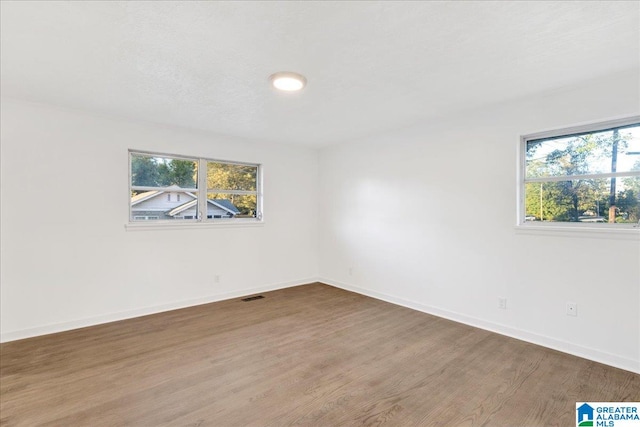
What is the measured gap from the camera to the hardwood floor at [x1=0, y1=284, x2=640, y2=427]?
192 centimetres

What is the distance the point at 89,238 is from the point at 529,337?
4.77 metres

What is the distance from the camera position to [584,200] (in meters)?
2.75

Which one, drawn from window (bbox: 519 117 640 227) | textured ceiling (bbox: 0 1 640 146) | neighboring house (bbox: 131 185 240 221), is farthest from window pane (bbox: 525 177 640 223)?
neighboring house (bbox: 131 185 240 221)

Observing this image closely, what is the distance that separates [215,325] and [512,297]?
3.19 m

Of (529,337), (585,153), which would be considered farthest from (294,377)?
(585,153)

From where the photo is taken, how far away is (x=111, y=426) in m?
1.81

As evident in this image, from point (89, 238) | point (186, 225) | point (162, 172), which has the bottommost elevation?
point (89, 238)

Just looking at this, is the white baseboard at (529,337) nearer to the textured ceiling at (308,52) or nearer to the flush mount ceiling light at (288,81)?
the textured ceiling at (308,52)

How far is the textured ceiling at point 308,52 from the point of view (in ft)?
5.54

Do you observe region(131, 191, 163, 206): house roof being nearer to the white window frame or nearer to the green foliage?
the white window frame

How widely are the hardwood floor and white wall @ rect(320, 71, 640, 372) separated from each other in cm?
30

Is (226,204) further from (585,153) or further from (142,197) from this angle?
(585,153)

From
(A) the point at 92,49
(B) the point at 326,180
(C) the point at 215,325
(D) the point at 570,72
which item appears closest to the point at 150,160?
(A) the point at 92,49

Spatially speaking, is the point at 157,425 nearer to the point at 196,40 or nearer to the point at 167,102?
the point at 196,40
